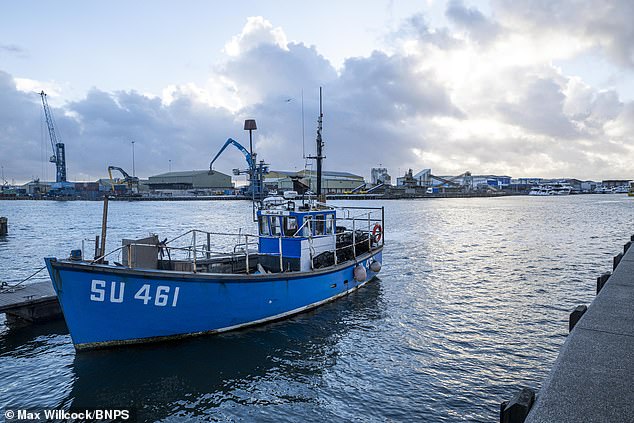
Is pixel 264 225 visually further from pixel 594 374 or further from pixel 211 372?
pixel 594 374

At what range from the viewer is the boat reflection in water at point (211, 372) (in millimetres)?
9555

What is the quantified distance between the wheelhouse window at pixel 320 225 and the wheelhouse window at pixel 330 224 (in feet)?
0.92

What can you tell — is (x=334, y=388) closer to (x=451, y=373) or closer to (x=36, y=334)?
(x=451, y=373)

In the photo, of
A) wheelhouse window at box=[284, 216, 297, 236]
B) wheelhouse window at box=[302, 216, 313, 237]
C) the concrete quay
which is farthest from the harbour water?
wheelhouse window at box=[284, 216, 297, 236]

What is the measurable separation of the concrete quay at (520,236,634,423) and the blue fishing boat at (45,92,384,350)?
9031mm

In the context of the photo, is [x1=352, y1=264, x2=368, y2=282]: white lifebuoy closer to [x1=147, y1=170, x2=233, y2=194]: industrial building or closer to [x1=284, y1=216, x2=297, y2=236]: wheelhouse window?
[x1=284, y1=216, x2=297, y2=236]: wheelhouse window

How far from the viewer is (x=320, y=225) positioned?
17.7 m

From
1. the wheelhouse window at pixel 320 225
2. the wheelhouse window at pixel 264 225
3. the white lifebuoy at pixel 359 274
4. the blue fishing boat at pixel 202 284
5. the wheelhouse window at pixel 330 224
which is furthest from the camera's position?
the white lifebuoy at pixel 359 274

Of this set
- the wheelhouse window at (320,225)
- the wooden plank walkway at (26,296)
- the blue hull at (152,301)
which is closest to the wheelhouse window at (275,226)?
the wheelhouse window at (320,225)

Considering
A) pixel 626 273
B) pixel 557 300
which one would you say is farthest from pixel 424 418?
pixel 557 300

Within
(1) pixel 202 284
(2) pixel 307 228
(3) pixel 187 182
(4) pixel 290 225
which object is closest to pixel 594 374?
(1) pixel 202 284

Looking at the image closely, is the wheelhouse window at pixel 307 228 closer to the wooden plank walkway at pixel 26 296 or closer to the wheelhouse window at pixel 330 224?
the wheelhouse window at pixel 330 224

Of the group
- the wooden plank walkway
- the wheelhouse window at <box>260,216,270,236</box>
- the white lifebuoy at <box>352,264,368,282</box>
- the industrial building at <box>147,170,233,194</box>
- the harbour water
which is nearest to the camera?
the harbour water

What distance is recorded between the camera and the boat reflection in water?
9555mm
